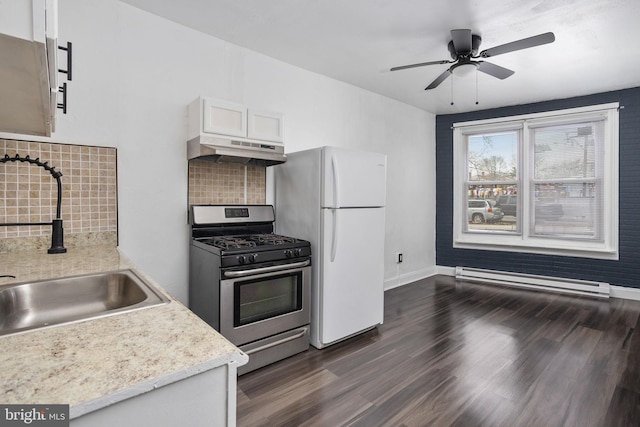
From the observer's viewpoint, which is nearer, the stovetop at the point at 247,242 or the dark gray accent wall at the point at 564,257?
the stovetop at the point at 247,242

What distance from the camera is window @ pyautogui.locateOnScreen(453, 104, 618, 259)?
423 centimetres

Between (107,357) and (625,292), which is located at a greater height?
(107,357)

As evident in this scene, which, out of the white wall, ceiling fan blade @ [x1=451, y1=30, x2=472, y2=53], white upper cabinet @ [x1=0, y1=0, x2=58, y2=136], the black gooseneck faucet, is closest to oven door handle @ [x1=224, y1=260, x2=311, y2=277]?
the white wall

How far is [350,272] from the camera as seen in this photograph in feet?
9.34

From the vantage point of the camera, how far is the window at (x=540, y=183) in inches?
167

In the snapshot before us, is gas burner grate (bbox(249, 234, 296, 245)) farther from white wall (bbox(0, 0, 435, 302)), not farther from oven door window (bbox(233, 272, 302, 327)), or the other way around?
white wall (bbox(0, 0, 435, 302))

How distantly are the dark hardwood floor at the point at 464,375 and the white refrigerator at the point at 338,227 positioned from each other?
230 millimetres

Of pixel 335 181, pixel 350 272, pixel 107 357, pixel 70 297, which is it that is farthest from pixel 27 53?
pixel 350 272

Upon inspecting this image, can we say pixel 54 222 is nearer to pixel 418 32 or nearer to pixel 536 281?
pixel 418 32

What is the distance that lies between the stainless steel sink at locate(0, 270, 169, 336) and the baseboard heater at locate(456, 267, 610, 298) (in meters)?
4.88

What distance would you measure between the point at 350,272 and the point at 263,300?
31.7 inches

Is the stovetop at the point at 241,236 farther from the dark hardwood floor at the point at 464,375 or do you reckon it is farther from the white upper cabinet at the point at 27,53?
the white upper cabinet at the point at 27,53

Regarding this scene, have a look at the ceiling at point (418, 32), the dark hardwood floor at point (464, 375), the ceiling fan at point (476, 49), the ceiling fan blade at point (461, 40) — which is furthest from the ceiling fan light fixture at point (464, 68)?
the dark hardwood floor at point (464, 375)

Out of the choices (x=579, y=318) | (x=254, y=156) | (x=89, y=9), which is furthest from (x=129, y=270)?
(x=579, y=318)
